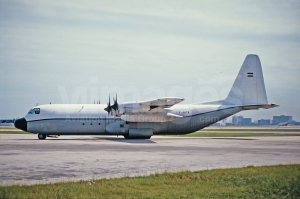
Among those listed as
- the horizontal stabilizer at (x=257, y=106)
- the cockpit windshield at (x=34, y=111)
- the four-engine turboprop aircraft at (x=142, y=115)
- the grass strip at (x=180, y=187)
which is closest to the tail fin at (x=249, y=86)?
the four-engine turboprop aircraft at (x=142, y=115)

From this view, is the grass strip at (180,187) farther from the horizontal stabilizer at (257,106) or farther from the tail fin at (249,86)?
the tail fin at (249,86)

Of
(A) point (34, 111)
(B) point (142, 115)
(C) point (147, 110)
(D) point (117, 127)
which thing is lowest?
(D) point (117, 127)

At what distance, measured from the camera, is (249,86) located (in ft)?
144

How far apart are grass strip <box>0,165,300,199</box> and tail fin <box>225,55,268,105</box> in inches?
1176

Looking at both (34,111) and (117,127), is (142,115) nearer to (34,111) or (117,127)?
(117,127)

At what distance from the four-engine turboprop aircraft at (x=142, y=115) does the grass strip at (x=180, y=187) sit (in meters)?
23.6

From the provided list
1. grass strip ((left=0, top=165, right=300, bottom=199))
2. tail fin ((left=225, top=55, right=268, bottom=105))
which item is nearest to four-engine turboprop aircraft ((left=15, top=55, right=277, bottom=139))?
tail fin ((left=225, top=55, right=268, bottom=105))

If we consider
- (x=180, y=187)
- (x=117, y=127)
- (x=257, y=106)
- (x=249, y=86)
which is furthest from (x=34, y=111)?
(x=180, y=187)

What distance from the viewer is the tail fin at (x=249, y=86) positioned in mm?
43656

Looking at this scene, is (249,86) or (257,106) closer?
(257,106)

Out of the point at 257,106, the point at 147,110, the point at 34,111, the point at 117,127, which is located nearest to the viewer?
the point at 147,110

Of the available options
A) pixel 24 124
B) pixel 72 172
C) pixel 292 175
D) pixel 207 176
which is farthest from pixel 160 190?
pixel 24 124

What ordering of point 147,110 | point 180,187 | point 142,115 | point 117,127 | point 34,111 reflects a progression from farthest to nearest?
point 34,111
point 117,127
point 142,115
point 147,110
point 180,187

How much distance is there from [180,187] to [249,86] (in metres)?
34.0
